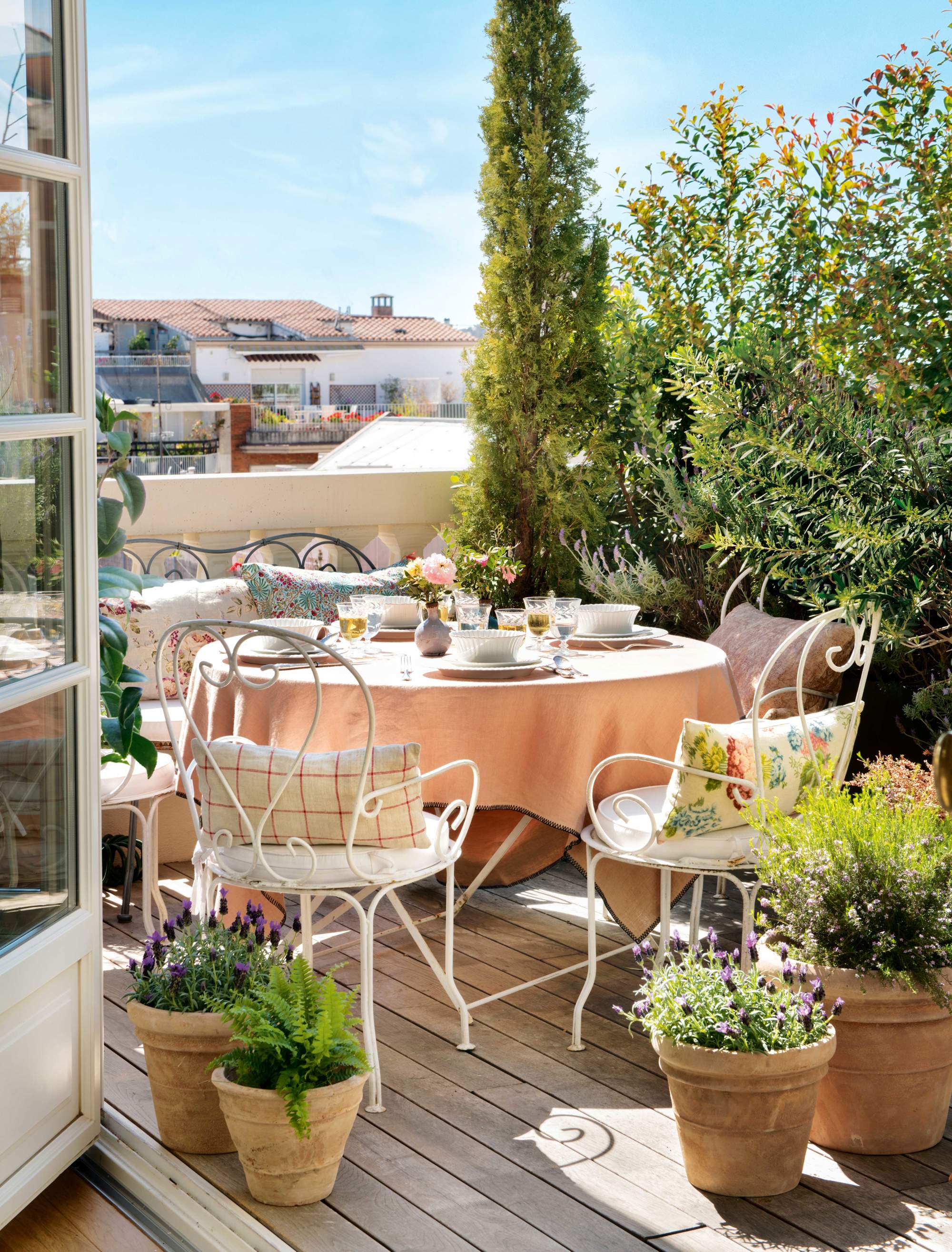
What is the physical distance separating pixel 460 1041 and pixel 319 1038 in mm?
784

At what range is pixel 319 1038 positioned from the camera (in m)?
2.19

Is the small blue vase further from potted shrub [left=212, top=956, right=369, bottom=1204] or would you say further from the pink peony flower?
potted shrub [left=212, top=956, right=369, bottom=1204]

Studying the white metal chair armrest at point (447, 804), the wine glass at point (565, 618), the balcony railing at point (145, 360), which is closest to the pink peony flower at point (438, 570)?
the wine glass at point (565, 618)

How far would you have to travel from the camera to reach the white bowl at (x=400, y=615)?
3.67m

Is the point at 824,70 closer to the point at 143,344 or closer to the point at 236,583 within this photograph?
the point at 143,344

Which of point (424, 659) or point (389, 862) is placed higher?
point (424, 659)

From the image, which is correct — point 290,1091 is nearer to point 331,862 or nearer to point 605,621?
point 331,862

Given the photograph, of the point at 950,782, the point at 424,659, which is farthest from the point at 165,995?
the point at 950,782

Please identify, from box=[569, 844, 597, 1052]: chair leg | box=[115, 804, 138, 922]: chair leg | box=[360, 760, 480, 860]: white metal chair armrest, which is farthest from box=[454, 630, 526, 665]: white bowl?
box=[115, 804, 138, 922]: chair leg

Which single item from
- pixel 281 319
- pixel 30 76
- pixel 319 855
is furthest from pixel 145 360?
pixel 30 76

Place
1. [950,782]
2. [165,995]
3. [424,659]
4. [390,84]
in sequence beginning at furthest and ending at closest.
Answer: [390,84]
[424,659]
[165,995]
[950,782]

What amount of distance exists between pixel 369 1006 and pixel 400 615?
1379mm

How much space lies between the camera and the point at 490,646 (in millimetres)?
3084

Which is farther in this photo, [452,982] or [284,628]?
[284,628]
